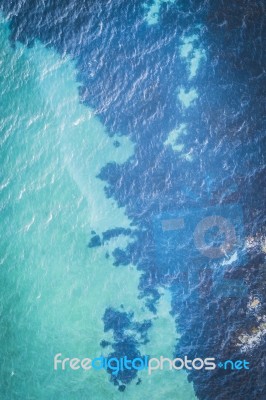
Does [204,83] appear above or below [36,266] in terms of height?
above

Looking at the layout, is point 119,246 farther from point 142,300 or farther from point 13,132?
point 13,132

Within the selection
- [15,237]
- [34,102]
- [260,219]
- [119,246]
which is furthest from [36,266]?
[260,219]

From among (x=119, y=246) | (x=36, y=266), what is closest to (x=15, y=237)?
(x=36, y=266)

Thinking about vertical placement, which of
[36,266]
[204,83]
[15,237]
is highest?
[204,83]

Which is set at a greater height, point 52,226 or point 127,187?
point 127,187
